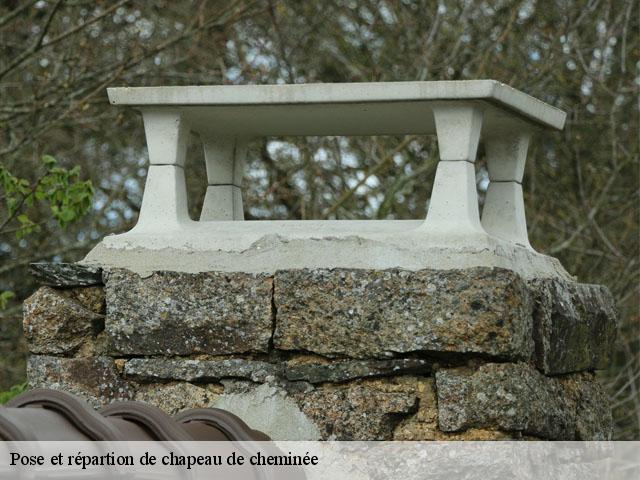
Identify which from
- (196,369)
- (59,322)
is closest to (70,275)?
(59,322)

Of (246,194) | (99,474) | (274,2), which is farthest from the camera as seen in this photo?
(246,194)

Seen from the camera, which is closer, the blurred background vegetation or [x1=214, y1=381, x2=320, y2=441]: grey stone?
[x1=214, y1=381, x2=320, y2=441]: grey stone

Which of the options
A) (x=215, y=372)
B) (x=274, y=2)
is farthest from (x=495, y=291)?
(x=274, y=2)

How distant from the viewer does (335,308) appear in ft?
8.73

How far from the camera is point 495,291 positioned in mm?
2561

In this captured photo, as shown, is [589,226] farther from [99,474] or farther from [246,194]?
[99,474]

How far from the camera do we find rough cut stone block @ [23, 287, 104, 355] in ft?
9.41

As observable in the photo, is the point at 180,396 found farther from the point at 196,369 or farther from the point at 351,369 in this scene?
the point at 351,369

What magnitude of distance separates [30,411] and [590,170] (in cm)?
617

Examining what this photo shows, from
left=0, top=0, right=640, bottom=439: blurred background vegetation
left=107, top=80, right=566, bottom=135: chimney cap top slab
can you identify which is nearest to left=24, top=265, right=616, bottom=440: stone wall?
left=107, top=80, right=566, bottom=135: chimney cap top slab

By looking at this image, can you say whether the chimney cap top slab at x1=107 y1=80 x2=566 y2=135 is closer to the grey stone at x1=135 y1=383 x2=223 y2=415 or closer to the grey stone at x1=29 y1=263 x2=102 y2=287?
the grey stone at x1=29 y1=263 x2=102 y2=287

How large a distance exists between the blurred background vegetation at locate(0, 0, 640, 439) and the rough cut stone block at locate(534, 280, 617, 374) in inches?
138

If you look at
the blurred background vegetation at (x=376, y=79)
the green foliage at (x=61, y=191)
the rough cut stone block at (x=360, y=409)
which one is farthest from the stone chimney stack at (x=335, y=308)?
the blurred background vegetation at (x=376, y=79)

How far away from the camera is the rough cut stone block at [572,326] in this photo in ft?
9.02
